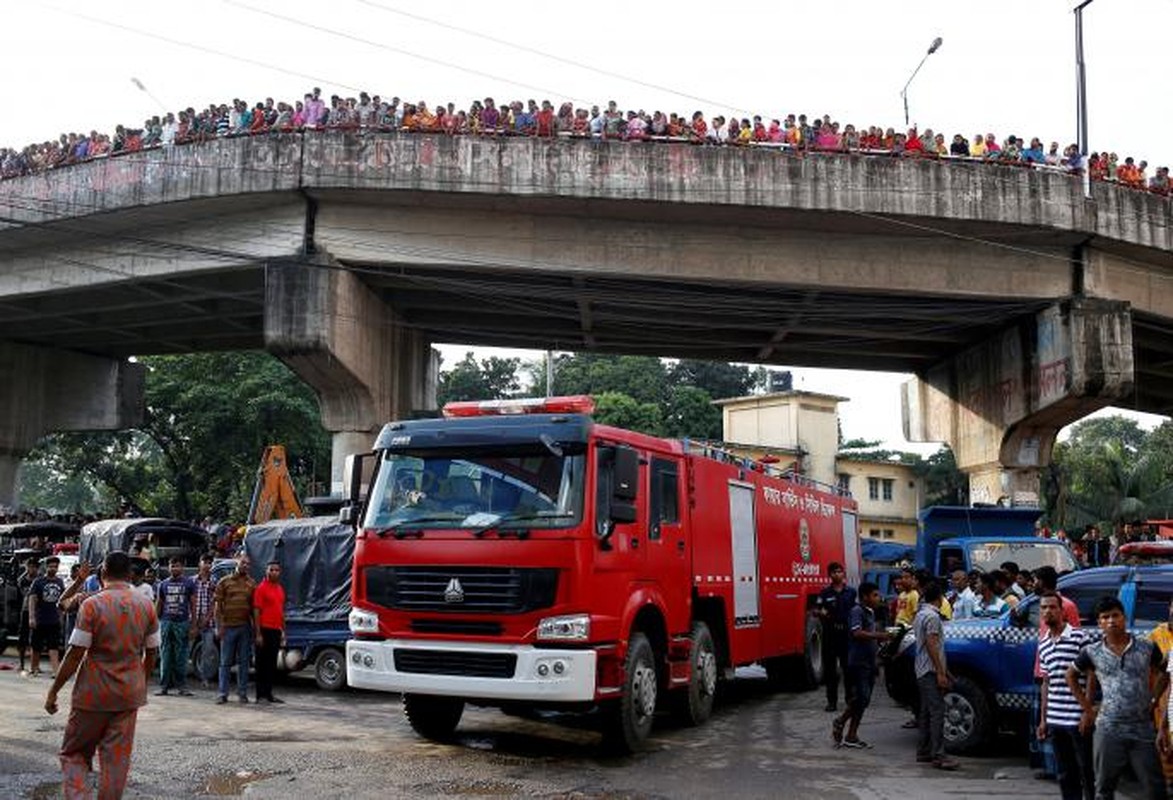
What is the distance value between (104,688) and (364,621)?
3.29 meters

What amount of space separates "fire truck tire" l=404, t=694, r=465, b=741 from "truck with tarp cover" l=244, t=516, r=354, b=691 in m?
4.08

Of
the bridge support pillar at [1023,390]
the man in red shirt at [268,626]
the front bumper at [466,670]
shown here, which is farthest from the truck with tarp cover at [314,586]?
the bridge support pillar at [1023,390]

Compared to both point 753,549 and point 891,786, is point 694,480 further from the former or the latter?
point 891,786

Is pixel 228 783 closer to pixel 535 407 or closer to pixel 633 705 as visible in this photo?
pixel 633 705

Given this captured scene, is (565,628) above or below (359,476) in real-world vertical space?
below

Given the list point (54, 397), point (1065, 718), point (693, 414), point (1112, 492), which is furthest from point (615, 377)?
point (1065, 718)

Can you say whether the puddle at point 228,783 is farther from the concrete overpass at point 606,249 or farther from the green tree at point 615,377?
the green tree at point 615,377

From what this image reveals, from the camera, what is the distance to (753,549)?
12.9m

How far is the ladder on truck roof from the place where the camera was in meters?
11.5

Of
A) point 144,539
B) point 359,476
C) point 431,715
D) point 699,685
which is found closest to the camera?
point 359,476

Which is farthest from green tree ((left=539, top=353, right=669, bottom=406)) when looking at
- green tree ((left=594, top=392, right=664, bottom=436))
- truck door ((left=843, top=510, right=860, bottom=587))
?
truck door ((left=843, top=510, right=860, bottom=587))

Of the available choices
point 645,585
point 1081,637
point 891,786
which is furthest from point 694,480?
point 1081,637

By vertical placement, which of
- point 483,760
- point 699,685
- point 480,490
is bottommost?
point 483,760

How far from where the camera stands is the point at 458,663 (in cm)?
898
